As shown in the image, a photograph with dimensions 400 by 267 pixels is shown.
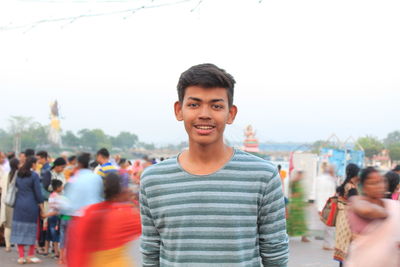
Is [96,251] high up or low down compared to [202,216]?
down

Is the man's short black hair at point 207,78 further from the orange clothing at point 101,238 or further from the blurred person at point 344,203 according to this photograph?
the blurred person at point 344,203

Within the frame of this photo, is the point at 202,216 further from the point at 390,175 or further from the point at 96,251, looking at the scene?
the point at 390,175

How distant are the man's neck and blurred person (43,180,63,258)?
6.24 meters

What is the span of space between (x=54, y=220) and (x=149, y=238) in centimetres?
716

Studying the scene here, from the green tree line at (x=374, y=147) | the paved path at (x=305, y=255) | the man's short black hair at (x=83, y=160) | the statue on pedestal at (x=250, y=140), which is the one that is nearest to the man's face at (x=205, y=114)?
the man's short black hair at (x=83, y=160)

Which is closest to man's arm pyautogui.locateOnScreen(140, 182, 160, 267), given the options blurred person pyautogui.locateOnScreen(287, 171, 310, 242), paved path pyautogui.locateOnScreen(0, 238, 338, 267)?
paved path pyautogui.locateOnScreen(0, 238, 338, 267)

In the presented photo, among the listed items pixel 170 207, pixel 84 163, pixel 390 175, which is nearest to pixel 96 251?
pixel 170 207

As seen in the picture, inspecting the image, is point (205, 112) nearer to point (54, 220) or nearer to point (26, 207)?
point (26, 207)

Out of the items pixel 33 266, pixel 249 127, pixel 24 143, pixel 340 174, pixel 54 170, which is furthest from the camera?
pixel 24 143

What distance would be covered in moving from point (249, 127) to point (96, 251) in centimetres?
2582

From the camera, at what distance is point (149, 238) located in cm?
212

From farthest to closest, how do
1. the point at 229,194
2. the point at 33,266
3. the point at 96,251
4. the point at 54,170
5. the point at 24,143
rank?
the point at 24,143
the point at 54,170
the point at 33,266
the point at 96,251
the point at 229,194

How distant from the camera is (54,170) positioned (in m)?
8.78

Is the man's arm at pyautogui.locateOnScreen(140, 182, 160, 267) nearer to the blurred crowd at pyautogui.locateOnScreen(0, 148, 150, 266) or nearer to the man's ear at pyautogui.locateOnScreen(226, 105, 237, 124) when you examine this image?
the man's ear at pyautogui.locateOnScreen(226, 105, 237, 124)
